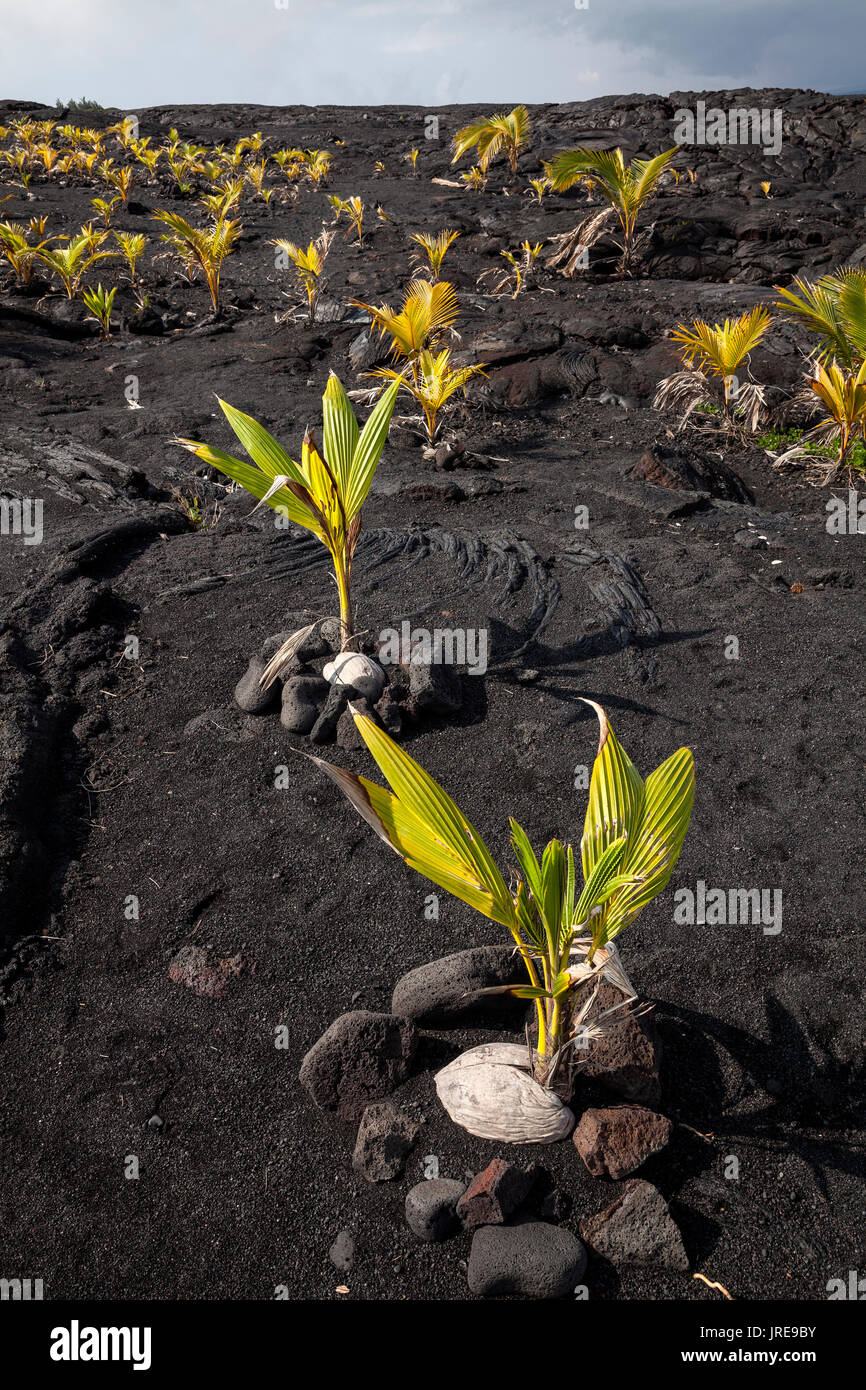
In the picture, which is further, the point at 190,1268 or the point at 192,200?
the point at 192,200

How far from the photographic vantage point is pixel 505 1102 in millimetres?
1786

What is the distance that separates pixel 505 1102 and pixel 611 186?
10.6m

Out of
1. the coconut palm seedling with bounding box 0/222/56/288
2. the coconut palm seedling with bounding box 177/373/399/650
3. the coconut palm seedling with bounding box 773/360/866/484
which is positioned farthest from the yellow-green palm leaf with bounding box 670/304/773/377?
the coconut palm seedling with bounding box 0/222/56/288

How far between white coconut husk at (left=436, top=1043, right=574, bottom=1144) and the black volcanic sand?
0.06 meters

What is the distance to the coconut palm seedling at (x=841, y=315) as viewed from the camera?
4828mm

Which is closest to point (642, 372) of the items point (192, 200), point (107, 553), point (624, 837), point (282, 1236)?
point (107, 553)

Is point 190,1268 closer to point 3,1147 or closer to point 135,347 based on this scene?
point 3,1147

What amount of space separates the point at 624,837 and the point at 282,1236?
1137 millimetres

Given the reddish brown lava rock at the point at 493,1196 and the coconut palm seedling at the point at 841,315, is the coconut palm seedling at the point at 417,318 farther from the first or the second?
the reddish brown lava rock at the point at 493,1196

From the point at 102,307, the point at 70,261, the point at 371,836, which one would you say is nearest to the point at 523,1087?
the point at 371,836

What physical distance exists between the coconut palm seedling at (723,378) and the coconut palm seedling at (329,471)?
371 cm

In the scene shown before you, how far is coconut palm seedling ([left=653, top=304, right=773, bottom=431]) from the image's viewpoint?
558cm

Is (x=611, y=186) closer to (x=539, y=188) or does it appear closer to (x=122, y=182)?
(x=539, y=188)

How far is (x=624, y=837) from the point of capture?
146cm
